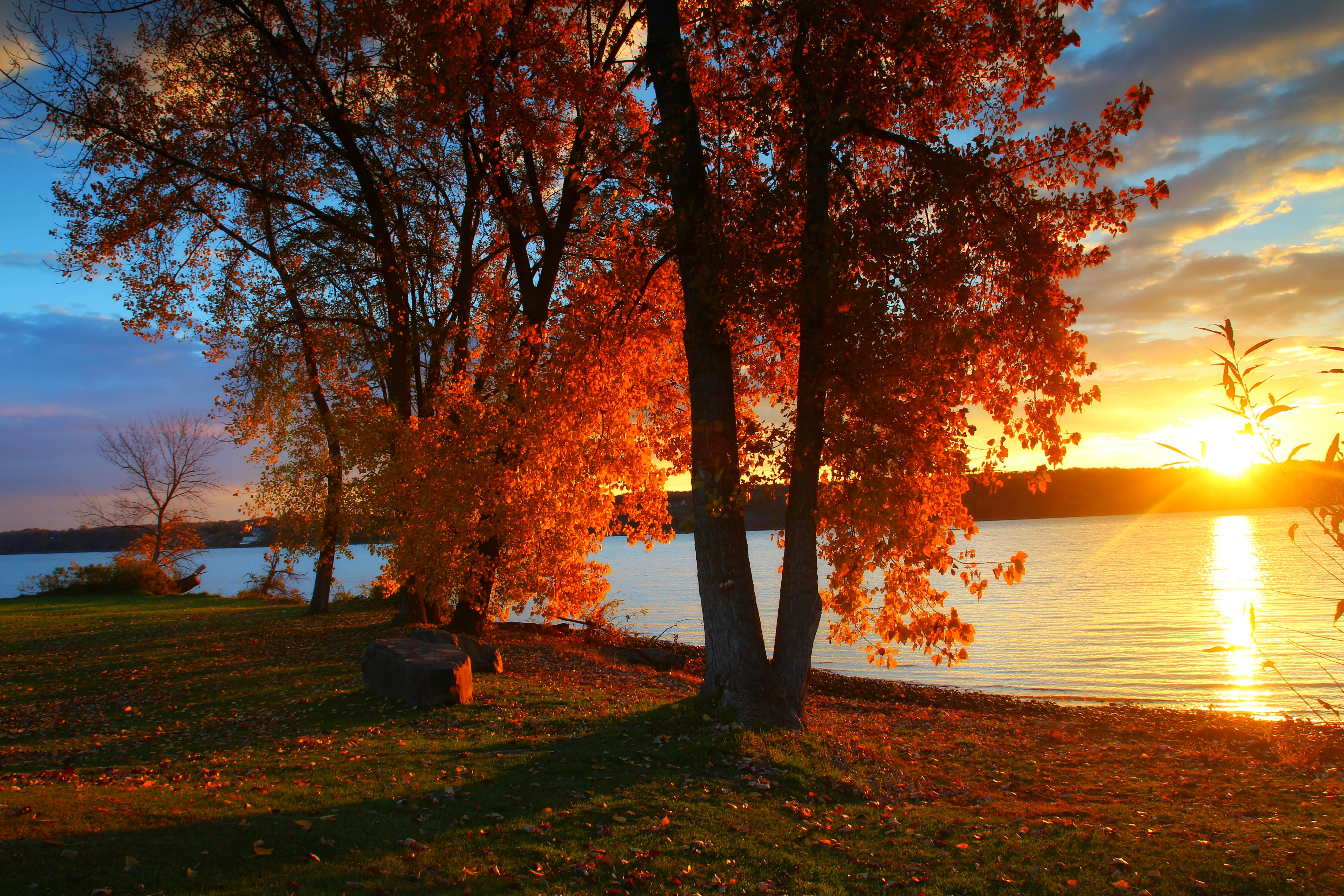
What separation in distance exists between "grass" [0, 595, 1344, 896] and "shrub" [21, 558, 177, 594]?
24.2m

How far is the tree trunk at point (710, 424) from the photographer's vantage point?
9.44 metres

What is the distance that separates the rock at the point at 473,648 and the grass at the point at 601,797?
585mm

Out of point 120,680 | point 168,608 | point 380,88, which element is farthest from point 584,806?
point 168,608

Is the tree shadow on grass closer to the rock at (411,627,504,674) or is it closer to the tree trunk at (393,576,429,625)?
the rock at (411,627,504,674)

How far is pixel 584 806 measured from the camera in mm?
6867

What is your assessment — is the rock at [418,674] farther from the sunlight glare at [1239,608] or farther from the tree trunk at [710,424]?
the sunlight glare at [1239,608]

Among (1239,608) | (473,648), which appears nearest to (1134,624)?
(1239,608)

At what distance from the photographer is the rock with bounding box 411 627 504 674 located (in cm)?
1354

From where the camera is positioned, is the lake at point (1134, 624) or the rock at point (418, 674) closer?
the rock at point (418, 674)

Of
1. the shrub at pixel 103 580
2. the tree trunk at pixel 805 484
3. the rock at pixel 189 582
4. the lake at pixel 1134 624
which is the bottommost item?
the lake at pixel 1134 624

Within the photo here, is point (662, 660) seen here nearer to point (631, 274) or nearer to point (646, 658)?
point (646, 658)

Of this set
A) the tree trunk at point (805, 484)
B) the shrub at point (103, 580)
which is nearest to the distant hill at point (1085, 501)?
the tree trunk at point (805, 484)

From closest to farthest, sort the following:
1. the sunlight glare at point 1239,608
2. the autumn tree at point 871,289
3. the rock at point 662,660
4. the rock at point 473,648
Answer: the autumn tree at point 871,289
the rock at point 473,648
the sunlight glare at point 1239,608
the rock at point 662,660

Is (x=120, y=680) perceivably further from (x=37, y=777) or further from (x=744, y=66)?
(x=744, y=66)
